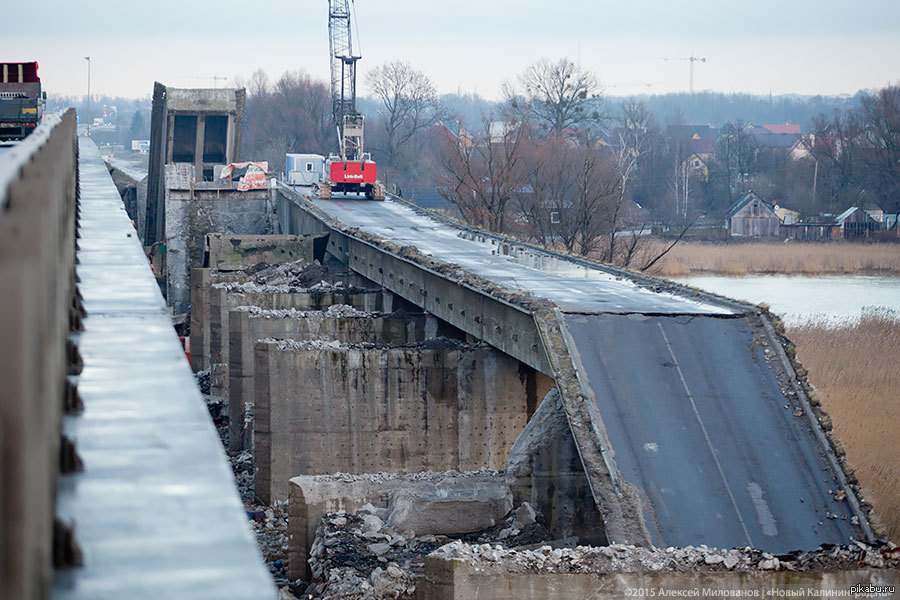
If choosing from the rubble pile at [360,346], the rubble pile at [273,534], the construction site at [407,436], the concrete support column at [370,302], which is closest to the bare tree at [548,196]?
the concrete support column at [370,302]

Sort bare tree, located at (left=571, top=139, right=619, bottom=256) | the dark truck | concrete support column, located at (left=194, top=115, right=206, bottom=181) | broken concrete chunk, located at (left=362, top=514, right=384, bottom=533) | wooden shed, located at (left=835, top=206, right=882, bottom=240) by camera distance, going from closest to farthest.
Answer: broken concrete chunk, located at (left=362, top=514, right=384, bottom=533) < the dark truck < bare tree, located at (left=571, top=139, right=619, bottom=256) < concrete support column, located at (left=194, top=115, right=206, bottom=181) < wooden shed, located at (left=835, top=206, right=882, bottom=240)

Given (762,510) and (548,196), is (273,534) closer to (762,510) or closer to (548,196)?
(762,510)

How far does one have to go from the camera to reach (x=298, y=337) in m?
32.3

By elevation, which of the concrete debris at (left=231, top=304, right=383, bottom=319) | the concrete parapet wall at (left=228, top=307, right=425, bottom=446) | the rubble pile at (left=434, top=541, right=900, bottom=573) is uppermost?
the concrete debris at (left=231, top=304, right=383, bottom=319)

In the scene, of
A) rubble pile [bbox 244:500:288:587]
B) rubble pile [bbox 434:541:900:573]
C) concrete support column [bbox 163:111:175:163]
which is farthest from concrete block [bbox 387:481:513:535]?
concrete support column [bbox 163:111:175:163]

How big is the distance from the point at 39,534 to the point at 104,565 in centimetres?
80

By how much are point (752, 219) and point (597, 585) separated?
8169 centimetres

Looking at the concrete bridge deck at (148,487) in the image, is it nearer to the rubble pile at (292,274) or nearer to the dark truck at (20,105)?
the dark truck at (20,105)

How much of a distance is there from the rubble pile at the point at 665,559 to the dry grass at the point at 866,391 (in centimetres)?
656

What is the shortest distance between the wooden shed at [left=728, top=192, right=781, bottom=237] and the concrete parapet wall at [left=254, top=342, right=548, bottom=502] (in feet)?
220

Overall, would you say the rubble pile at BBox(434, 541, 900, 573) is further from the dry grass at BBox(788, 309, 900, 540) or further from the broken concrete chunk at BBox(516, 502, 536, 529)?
the dry grass at BBox(788, 309, 900, 540)

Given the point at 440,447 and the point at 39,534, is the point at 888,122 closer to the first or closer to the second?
the point at 440,447

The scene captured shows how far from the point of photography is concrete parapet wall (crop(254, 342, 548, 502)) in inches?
1016

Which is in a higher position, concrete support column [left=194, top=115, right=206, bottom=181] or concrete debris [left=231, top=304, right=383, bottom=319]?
concrete support column [left=194, top=115, right=206, bottom=181]
